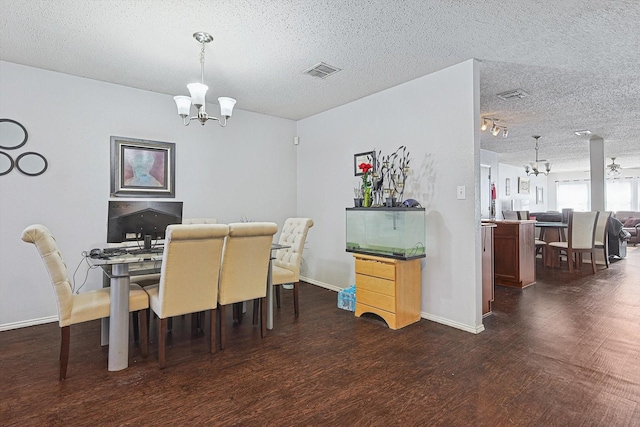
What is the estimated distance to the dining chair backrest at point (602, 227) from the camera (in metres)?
6.16

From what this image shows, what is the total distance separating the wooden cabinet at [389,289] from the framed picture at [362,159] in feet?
4.00

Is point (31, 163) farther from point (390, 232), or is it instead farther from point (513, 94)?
point (513, 94)

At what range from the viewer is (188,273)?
2.50 m

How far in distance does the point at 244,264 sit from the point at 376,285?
1325 millimetres

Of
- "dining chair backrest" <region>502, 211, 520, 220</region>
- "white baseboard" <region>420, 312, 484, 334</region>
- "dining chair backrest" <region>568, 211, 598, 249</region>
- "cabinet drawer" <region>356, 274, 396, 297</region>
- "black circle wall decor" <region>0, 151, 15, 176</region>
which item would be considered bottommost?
"white baseboard" <region>420, 312, 484, 334</region>

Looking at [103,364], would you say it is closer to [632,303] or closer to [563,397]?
[563,397]

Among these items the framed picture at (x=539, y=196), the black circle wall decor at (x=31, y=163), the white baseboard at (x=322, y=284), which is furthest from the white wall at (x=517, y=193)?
the black circle wall decor at (x=31, y=163)

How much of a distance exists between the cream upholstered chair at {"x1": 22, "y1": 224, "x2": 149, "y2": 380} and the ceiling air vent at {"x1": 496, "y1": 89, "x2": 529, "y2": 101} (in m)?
4.38

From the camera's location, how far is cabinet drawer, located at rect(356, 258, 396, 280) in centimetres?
323

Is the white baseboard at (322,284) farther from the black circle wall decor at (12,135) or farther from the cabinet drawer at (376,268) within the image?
the black circle wall decor at (12,135)

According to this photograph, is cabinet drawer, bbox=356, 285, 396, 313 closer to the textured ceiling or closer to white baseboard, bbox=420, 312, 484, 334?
white baseboard, bbox=420, 312, 484, 334

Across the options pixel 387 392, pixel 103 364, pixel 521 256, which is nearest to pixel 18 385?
pixel 103 364

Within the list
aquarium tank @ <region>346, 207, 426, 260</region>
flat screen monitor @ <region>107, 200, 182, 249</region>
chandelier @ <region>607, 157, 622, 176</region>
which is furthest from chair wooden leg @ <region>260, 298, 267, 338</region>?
chandelier @ <region>607, 157, 622, 176</region>

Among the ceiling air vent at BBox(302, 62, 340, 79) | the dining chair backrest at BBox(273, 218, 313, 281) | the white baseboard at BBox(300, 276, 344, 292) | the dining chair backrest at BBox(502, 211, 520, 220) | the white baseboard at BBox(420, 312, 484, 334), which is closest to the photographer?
the white baseboard at BBox(420, 312, 484, 334)
